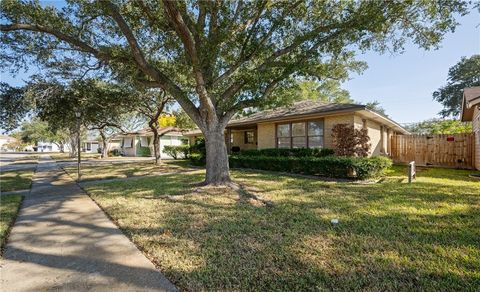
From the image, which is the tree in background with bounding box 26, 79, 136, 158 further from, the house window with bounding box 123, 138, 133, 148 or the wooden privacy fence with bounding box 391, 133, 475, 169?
the house window with bounding box 123, 138, 133, 148

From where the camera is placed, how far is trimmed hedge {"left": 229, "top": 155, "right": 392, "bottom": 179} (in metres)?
9.47

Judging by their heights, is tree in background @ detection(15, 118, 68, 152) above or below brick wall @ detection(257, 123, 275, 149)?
above

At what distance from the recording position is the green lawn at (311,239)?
272 centimetres

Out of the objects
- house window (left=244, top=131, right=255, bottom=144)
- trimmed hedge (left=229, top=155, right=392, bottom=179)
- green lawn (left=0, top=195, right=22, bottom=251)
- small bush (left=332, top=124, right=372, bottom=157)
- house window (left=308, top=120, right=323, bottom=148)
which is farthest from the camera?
house window (left=244, top=131, right=255, bottom=144)

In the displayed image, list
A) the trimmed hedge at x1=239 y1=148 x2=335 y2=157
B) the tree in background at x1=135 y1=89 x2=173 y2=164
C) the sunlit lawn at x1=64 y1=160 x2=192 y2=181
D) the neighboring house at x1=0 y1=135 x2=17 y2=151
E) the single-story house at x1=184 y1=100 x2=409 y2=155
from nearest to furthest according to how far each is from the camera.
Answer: the sunlit lawn at x1=64 y1=160 x2=192 y2=181 < the single-story house at x1=184 y1=100 x2=409 y2=155 < the trimmed hedge at x1=239 y1=148 x2=335 y2=157 < the tree in background at x1=135 y1=89 x2=173 y2=164 < the neighboring house at x1=0 y1=135 x2=17 y2=151

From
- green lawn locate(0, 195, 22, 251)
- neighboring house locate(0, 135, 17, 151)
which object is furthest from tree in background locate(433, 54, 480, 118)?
neighboring house locate(0, 135, 17, 151)

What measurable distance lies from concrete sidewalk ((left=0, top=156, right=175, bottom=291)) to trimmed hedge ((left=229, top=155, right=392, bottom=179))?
815 centimetres

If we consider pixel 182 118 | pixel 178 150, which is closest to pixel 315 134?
pixel 182 118

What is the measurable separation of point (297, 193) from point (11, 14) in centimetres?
978

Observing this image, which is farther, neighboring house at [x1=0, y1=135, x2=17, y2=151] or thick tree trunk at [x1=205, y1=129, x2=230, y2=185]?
neighboring house at [x1=0, y1=135, x2=17, y2=151]

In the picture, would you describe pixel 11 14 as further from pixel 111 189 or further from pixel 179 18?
pixel 111 189

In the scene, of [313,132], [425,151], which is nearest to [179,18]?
[313,132]

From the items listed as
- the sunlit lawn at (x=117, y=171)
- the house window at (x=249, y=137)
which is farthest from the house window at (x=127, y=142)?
the house window at (x=249, y=137)

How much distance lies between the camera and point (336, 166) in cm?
987
